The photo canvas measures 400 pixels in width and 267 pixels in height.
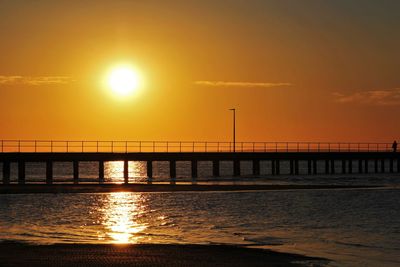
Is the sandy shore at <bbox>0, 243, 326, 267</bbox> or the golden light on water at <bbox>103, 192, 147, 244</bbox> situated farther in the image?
the golden light on water at <bbox>103, 192, 147, 244</bbox>

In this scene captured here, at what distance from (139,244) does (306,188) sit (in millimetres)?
40538

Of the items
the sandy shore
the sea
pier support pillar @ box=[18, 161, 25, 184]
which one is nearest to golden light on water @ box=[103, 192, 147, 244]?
the sea

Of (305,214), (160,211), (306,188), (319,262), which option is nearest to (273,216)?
(305,214)

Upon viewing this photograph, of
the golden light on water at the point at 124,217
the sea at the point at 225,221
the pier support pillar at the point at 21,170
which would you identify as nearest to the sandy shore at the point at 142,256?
the sea at the point at 225,221

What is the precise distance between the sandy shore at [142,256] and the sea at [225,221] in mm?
1348

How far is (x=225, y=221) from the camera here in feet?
127

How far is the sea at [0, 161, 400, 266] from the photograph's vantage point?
1159 inches

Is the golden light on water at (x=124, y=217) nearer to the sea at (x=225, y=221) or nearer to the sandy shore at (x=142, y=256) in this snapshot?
the sea at (x=225, y=221)

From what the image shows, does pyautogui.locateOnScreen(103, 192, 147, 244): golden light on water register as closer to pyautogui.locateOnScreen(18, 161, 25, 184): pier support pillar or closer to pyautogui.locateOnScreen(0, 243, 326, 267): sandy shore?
pyautogui.locateOnScreen(0, 243, 326, 267): sandy shore

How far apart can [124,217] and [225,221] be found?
506cm

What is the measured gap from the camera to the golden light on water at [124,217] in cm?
3148

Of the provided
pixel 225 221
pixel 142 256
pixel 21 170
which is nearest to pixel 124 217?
pixel 225 221

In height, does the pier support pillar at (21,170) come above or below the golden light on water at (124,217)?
above

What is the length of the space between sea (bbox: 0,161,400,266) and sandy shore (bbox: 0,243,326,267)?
1.35m
